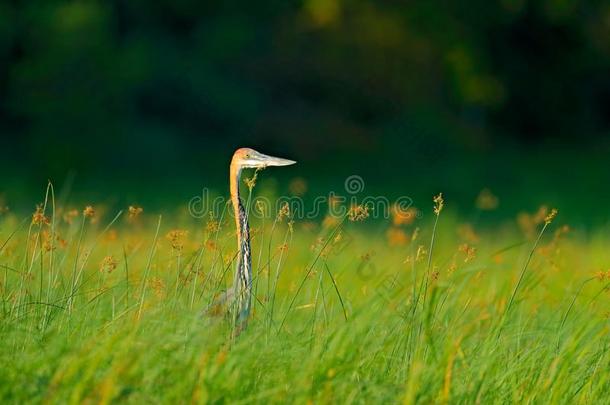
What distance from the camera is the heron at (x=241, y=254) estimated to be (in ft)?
14.9

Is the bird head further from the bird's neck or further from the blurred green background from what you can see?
the blurred green background

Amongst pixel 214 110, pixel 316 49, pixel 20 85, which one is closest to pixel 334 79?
pixel 316 49

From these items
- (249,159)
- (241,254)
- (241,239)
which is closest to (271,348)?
(241,254)

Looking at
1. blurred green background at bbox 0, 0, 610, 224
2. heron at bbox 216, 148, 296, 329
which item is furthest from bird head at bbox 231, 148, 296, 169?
blurred green background at bbox 0, 0, 610, 224

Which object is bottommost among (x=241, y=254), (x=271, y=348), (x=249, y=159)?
(x=271, y=348)

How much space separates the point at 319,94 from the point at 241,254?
18961 mm

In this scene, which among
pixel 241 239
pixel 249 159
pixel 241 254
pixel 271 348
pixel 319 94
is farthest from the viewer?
pixel 319 94

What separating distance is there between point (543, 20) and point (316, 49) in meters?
4.78

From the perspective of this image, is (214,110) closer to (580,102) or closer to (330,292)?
(580,102)

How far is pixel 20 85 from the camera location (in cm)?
1859

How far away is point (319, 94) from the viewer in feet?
78.5

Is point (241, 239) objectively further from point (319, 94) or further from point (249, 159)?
point (319, 94)

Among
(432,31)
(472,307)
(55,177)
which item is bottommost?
(55,177)

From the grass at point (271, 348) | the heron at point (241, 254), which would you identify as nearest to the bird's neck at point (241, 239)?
the heron at point (241, 254)
